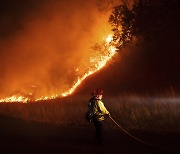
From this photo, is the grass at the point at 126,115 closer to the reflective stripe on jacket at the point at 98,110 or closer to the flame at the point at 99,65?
the reflective stripe on jacket at the point at 98,110

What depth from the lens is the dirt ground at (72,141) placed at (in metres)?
9.38

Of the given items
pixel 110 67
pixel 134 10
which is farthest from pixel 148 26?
pixel 110 67

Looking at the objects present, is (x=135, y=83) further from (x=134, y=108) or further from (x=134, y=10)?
(x=134, y=108)

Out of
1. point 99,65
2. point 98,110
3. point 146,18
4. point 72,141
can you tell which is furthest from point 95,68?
point 98,110

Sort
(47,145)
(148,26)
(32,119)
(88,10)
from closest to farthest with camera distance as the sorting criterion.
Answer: (47,145) < (32,119) < (148,26) < (88,10)

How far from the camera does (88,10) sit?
37906 mm

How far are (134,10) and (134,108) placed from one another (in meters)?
8.75

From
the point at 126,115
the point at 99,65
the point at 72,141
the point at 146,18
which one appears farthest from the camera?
the point at 99,65

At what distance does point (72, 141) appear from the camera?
1090 centimetres

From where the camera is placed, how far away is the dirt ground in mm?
9383

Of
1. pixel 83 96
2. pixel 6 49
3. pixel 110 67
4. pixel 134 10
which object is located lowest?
pixel 83 96

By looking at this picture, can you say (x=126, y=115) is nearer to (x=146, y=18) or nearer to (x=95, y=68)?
(x=146, y=18)

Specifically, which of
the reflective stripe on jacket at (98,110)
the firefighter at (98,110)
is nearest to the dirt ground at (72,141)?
the firefighter at (98,110)

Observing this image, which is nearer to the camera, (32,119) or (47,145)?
(47,145)
